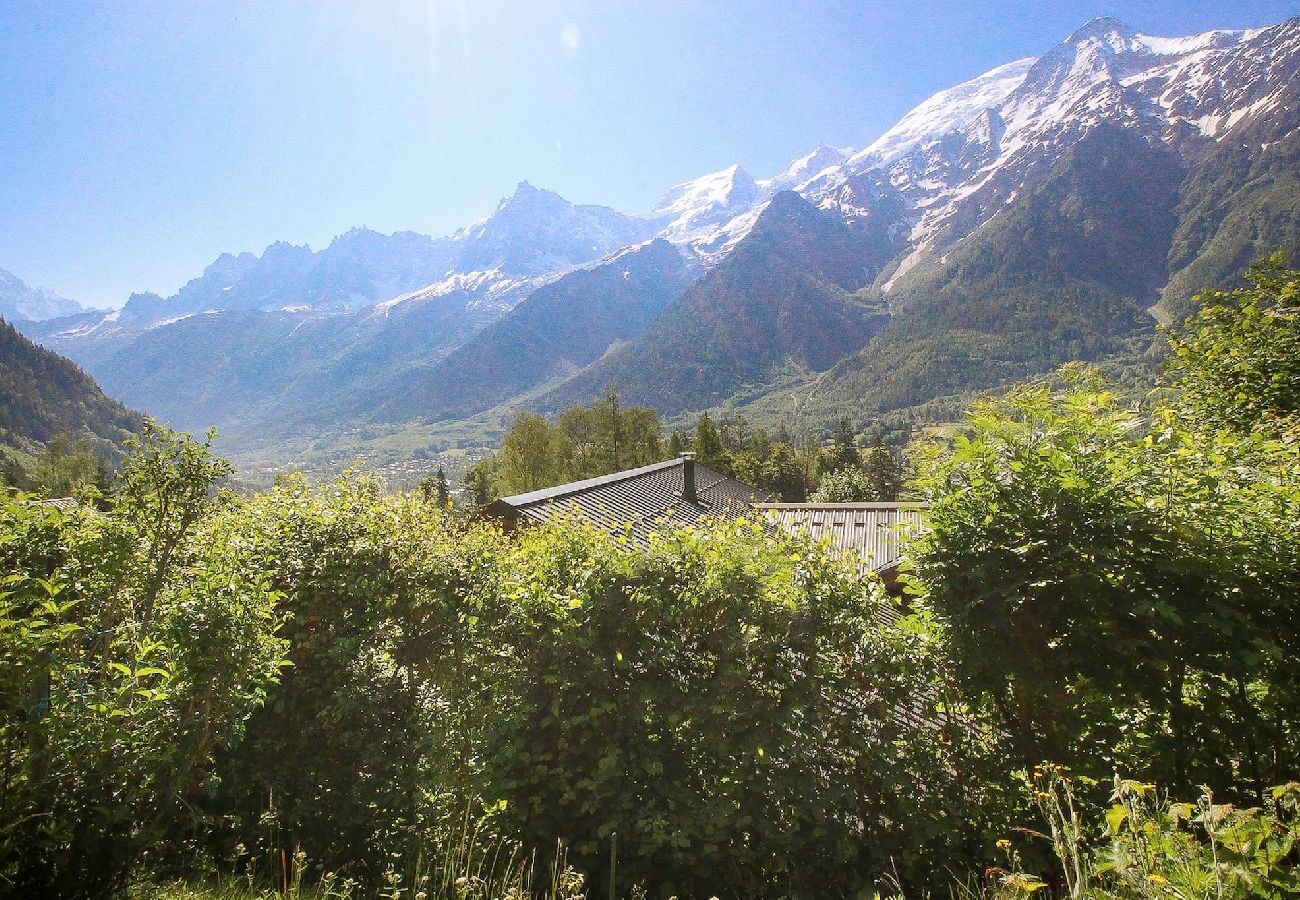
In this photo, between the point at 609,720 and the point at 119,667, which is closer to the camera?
the point at 119,667

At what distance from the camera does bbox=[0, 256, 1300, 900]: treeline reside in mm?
3846

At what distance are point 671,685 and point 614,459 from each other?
154 feet

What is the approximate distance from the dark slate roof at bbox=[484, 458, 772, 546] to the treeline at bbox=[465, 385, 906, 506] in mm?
17795

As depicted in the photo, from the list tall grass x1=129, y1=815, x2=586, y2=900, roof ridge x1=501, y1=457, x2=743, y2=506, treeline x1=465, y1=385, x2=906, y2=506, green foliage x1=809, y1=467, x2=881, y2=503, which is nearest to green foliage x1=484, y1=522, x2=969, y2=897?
tall grass x1=129, y1=815, x2=586, y2=900

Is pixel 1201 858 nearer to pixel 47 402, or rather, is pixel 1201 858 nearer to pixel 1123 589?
pixel 1123 589

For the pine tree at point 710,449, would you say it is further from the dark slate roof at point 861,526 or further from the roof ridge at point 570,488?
the dark slate roof at point 861,526

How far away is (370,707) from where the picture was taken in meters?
5.67

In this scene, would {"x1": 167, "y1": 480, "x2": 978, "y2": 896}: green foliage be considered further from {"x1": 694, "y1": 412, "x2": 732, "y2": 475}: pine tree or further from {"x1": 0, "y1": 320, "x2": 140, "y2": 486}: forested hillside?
{"x1": 0, "y1": 320, "x2": 140, "y2": 486}: forested hillside

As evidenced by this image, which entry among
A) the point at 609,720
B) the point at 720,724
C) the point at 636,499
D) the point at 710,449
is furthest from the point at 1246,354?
the point at 710,449

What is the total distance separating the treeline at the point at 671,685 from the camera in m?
3.85

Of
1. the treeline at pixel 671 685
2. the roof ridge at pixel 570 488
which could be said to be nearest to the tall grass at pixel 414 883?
the treeline at pixel 671 685

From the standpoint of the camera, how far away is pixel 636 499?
2023 centimetres

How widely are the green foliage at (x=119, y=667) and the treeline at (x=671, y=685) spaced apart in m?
0.03

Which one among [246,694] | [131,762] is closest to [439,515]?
[246,694]
